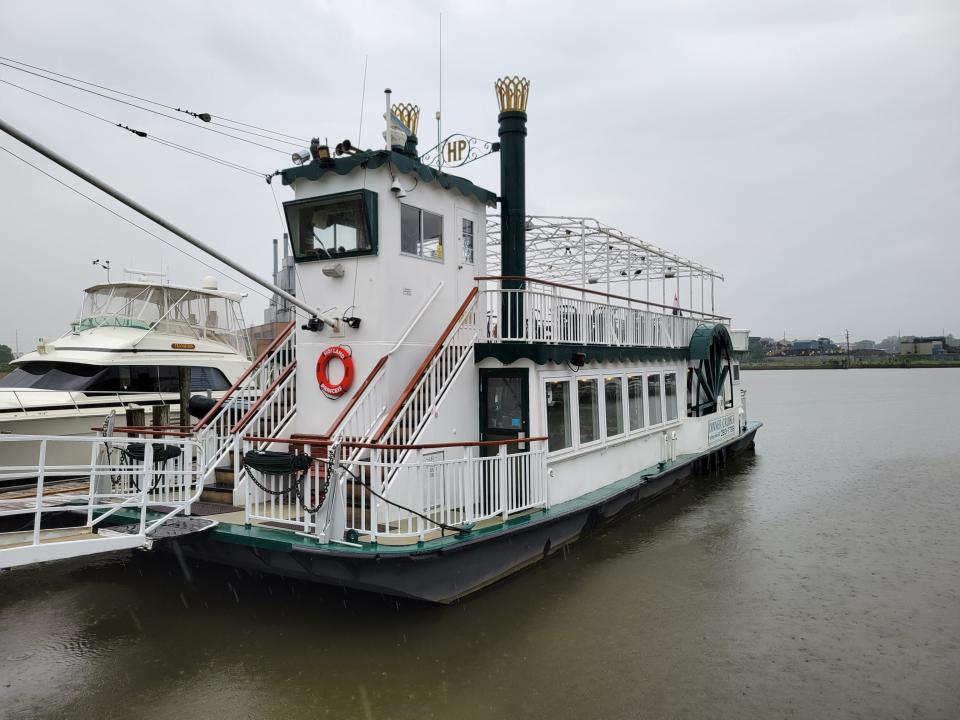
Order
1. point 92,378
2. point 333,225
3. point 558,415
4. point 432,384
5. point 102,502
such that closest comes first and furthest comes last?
point 102,502 < point 432,384 < point 333,225 < point 558,415 < point 92,378

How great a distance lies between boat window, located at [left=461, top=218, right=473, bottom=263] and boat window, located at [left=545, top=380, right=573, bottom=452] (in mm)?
2282

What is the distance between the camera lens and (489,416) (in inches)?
338

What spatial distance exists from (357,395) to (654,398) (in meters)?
6.99

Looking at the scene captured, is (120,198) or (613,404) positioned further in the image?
(613,404)

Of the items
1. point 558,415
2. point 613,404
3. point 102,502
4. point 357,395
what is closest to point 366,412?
point 357,395

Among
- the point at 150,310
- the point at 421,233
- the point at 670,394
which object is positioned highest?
the point at 421,233

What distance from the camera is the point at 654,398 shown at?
12.5 meters

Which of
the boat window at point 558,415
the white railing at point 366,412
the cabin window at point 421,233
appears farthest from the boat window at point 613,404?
the white railing at point 366,412

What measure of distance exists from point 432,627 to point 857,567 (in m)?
6.32

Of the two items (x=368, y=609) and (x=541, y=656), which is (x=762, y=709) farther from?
(x=368, y=609)

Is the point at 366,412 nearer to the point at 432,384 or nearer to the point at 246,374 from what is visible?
the point at 432,384

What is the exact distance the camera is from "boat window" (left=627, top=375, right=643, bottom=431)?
11188mm

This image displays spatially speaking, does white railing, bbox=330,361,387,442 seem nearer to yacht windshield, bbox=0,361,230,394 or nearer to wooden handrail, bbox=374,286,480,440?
wooden handrail, bbox=374,286,480,440

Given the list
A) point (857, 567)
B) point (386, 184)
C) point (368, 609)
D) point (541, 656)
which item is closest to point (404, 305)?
point (386, 184)
